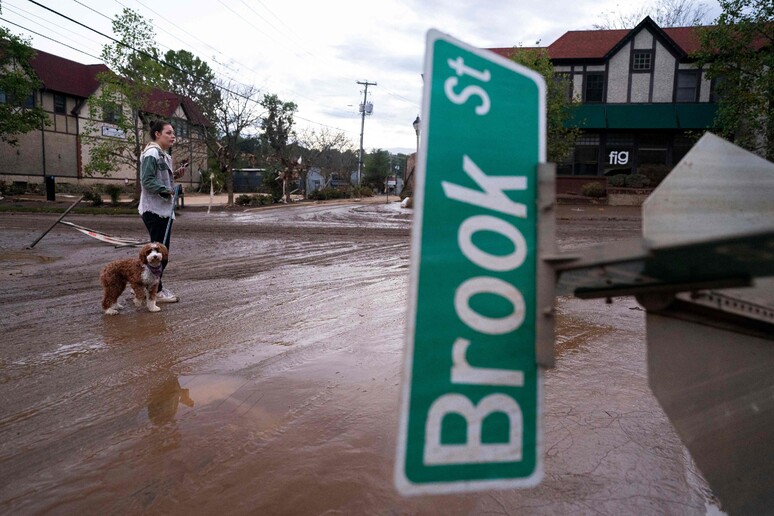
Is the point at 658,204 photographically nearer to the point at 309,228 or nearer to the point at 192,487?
the point at 192,487

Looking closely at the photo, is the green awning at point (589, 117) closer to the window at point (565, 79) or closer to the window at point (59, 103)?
the window at point (565, 79)

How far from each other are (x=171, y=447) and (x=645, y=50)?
1288 inches

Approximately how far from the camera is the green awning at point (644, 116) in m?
28.6

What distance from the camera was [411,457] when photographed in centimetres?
134

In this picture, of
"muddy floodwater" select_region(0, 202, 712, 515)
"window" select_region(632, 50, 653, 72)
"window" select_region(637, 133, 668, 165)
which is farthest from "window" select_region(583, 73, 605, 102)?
"muddy floodwater" select_region(0, 202, 712, 515)

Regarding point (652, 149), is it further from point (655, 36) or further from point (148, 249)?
point (148, 249)

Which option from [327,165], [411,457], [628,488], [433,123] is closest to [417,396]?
[411,457]

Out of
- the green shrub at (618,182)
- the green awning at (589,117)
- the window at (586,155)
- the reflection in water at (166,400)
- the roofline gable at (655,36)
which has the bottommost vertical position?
the reflection in water at (166,400)

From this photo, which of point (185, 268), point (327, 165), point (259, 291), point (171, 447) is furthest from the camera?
point (327, 165)

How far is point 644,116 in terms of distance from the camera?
29.1 metres

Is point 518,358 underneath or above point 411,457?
above

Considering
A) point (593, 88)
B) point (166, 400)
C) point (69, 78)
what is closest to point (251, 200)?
point (69, 78)

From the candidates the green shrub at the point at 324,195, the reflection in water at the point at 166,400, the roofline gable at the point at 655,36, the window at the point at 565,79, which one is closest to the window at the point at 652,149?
the roofline gable at the point at 655,36

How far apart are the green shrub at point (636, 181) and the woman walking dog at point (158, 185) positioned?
24035mm
